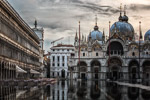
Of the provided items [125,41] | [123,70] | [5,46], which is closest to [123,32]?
[125,41]

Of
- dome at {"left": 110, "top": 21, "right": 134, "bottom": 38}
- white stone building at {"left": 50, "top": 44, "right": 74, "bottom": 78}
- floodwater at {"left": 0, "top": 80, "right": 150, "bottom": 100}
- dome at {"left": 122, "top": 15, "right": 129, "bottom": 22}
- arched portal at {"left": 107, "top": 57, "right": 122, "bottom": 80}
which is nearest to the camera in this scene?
floodwater at {"left": 0, "top": 80, "right": 150, "bottom": 100}

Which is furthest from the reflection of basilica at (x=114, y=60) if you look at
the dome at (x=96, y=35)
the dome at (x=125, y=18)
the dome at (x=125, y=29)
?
the dome at (x=96, y=35)

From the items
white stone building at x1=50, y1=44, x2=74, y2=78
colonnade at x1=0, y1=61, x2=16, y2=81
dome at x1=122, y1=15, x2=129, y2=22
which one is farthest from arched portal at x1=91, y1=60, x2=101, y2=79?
colonnade at x1=0, y1=61, x2=16, y2=81

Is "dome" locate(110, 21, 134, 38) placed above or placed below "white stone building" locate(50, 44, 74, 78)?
above

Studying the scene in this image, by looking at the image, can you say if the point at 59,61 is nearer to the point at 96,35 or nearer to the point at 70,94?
the point at 96,35

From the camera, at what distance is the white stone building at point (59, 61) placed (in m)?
123

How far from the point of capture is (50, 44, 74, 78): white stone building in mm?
123188

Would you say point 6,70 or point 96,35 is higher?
point 96,35

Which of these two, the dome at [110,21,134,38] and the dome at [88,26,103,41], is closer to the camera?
the dome at [110,21,134,38]

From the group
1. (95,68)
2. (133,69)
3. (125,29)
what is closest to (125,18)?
(125,29)

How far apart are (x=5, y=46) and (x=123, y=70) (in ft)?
183

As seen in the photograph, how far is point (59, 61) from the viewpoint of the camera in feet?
409

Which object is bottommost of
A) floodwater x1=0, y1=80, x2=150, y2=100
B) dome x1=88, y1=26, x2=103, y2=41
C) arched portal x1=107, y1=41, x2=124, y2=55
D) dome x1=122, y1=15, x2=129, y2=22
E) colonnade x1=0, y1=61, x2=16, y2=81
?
floodwater x1=0, y1=80, x2=150, y2=100

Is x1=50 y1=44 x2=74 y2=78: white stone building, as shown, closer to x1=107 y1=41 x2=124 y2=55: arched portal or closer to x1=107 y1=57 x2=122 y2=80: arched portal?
x1=107 y1=41 x2=124 y2=55: arched portal
